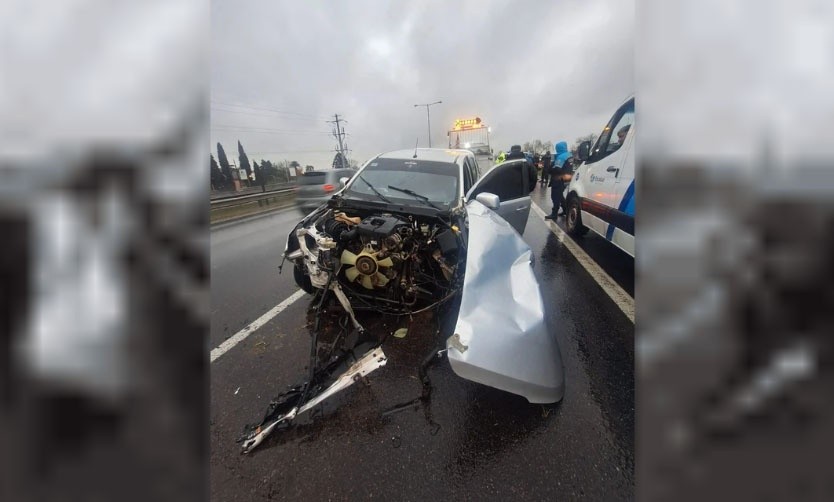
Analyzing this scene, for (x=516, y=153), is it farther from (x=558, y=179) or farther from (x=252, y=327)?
(x=252, y=327)

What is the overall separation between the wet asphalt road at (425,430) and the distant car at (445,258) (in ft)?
1.17

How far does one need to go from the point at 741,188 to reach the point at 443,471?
5.95 ft

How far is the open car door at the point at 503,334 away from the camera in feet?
5.35

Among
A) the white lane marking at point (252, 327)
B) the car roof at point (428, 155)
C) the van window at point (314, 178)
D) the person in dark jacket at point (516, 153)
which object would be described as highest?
the person in dark jacket at point (516, 153)

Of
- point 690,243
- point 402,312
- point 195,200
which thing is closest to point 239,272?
point 402,312

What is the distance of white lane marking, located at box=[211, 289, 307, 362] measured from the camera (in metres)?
2.75

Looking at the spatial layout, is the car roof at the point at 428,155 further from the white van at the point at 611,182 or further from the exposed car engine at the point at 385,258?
the white van at the point at 611,182

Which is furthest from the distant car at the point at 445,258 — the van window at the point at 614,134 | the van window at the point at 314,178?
the van window at the point at 314,178

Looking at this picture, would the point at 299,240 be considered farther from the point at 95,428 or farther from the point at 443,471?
the point at 95,428

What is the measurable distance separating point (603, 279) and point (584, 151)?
2621mm

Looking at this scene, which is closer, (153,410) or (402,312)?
(153,410)

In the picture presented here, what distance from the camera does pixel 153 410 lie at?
55 cm

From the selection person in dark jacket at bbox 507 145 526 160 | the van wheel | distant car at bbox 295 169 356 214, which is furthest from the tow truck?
the van wheel

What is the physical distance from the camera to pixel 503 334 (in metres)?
1.76
